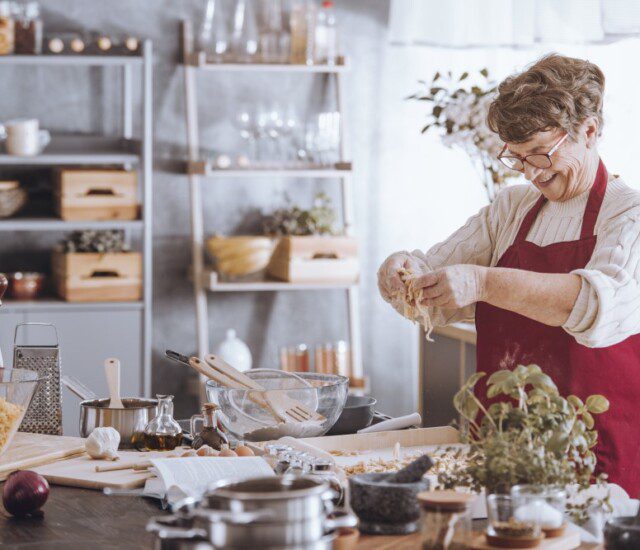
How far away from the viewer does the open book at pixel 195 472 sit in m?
1.79

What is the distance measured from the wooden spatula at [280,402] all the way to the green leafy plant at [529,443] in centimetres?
72

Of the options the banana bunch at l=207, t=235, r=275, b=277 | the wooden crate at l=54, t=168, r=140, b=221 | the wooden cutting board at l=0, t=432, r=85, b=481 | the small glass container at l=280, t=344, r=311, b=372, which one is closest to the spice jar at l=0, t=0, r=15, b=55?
the wooden crate at l=54, t=168, r=140, b=221

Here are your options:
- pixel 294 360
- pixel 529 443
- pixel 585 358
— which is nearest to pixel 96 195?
pixel 294 360

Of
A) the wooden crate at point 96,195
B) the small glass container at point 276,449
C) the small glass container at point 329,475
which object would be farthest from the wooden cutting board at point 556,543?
the wooden crate at point 96,195

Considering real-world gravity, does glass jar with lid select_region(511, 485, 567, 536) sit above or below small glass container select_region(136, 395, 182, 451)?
above

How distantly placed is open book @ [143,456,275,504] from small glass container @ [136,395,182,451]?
25 centimetres

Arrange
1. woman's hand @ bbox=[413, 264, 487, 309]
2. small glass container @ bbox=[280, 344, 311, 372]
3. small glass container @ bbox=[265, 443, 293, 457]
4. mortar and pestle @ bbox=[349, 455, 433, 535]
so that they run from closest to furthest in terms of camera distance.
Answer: mortar and pestle @ bbox=[349, 455, 433, 535] < small glass container @ bbox=[265, 443, 293, 457] < woman's hand @ bbox=[413, 264, 487, 309] < small glass container @ bbox=[280, 344, 311, 372]

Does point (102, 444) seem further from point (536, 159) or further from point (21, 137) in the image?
point (21, 137)

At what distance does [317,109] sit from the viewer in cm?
528

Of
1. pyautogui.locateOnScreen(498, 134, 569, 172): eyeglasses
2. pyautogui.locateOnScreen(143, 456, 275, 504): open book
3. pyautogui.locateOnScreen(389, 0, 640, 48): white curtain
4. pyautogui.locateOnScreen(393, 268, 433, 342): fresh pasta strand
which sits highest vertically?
pyautogui.locateOnScreen(389, 0, 640, 48): white curtain

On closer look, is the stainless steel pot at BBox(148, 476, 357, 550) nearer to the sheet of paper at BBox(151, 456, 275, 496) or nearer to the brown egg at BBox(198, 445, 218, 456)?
the sheet of paper at BBox(151, 456, 275, 496)

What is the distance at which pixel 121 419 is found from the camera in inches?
90.1

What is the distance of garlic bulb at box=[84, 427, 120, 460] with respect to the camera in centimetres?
215

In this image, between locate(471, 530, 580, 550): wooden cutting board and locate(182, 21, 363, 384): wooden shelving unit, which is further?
locate(182, 21, 363, 384): wooden shelving unit
